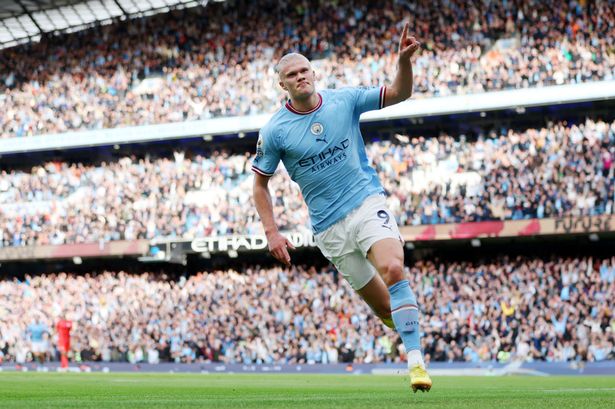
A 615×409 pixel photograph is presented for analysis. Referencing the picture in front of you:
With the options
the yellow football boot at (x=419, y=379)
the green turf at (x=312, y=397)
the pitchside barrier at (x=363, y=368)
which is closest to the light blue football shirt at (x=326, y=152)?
the yellow football boot at (x=419, y=379)

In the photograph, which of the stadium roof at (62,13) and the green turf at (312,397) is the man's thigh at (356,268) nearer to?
the green turf at (312,397)

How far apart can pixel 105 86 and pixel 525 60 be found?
705 inches

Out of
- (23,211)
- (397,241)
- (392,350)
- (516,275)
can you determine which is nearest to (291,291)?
(392,350)

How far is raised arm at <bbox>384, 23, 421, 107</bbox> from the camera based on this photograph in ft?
24.6

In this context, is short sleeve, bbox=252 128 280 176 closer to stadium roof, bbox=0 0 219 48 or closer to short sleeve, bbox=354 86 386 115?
short sleeve, bbox=354 86 386 115

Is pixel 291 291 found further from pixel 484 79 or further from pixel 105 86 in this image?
pixel 105 86

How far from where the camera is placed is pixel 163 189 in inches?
1478

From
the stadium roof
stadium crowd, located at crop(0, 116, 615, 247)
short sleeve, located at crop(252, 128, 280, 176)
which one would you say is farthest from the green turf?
the stadium roof

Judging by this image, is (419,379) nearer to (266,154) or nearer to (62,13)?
(266,154)

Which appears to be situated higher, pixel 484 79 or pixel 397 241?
pixel 484 79

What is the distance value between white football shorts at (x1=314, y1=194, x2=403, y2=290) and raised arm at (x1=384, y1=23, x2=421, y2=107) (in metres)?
0.82

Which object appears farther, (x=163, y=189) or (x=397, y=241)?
(x=163, y=189)

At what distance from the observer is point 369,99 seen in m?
8.26

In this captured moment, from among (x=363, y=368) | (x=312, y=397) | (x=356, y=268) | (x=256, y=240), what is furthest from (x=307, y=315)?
(x=356, y=268)
